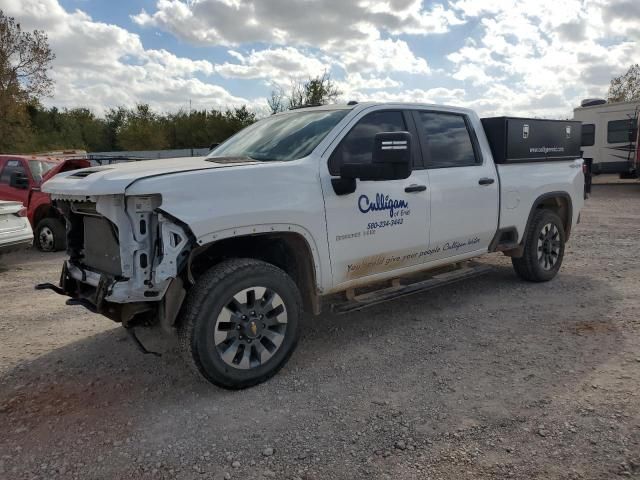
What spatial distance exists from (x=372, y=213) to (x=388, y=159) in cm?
62

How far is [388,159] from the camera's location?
3.60 meters

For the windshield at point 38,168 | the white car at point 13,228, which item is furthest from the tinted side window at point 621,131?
the white car at point 13,228

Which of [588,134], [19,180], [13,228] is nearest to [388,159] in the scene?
[588,134]

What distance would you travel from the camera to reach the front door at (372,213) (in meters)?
3.94

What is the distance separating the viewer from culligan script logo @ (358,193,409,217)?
4.04 metres

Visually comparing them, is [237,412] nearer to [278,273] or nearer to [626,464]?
[278,273]

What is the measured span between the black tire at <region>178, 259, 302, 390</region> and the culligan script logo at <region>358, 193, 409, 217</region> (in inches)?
33.2

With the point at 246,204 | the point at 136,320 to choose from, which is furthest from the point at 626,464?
the point at 136,320

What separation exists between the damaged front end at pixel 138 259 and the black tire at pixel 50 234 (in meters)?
6.47

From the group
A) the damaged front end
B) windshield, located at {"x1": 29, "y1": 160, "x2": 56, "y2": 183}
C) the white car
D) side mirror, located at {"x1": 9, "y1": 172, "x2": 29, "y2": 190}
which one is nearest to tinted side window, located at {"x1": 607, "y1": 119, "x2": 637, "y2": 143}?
windshield, located at {"x1": 29, "y1": 160, "x2": 56, "y2": 183}

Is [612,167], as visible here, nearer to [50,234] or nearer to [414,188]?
[414,188]

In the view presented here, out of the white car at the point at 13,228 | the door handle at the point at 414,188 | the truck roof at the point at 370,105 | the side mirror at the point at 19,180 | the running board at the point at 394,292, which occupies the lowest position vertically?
the running board at the point at 394,292

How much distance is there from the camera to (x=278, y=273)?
11.9 feet

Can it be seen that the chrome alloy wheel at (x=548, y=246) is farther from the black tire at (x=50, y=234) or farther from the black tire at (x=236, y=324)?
the black tire at (x=50, y=234)
